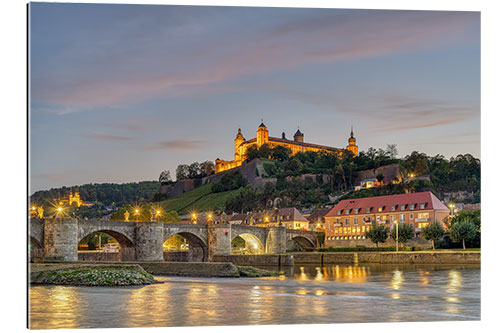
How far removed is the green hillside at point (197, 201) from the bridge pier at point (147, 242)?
77.0 meters

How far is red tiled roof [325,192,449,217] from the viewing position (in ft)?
211

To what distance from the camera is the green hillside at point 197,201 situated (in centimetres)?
12625

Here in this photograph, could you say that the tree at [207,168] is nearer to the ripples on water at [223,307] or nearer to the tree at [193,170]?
the tree at [193,170]

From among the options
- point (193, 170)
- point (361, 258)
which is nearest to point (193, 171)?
point (193, 170)

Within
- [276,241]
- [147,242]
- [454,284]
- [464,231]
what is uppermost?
[464,231]

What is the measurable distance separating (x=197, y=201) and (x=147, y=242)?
8824 centimetres

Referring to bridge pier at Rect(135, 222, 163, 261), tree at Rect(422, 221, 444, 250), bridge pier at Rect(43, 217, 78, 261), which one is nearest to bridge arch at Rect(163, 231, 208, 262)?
bridge pier at Rect(135, 222, 163, 261)

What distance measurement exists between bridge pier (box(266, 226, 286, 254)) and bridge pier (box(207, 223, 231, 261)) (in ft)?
32.4

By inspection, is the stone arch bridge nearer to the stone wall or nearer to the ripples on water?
the stone wall

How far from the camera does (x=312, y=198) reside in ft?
378

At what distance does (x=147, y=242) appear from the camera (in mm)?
43875

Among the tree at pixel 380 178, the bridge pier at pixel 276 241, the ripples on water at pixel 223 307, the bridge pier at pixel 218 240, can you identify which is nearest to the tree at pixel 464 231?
the bridge pier at pixel 276 241

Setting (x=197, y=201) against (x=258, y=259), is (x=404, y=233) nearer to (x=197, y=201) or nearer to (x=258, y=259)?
(x=258, y=259)
